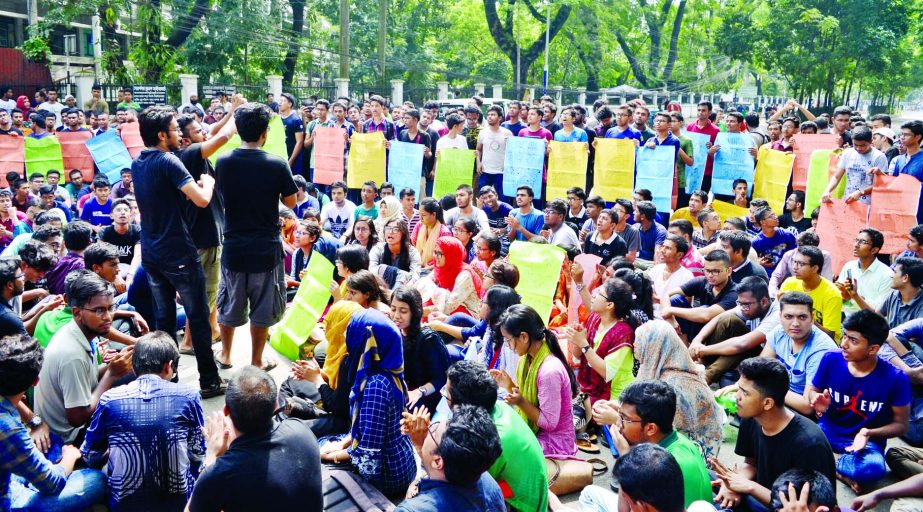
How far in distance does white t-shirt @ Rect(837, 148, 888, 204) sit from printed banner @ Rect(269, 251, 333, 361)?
18.9 ft

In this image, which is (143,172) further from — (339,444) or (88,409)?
(339,444)

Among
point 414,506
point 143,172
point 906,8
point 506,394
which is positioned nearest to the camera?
point 414,506

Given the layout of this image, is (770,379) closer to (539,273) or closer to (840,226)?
(539,273)

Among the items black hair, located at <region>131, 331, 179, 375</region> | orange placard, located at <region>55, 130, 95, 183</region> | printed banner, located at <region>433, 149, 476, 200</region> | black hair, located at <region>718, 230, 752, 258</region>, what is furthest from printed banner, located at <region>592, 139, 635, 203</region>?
black hair, located at <region>131, 331, 179, 375</region>

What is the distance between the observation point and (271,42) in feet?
90.1

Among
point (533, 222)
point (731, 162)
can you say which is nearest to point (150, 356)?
point (533, 222)

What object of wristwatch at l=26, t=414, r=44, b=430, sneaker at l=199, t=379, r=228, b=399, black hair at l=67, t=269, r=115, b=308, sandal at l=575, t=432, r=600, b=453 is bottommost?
sandal at l=575, t=432, r=600, b=453

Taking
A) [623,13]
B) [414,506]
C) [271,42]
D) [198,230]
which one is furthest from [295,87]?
[414,506]

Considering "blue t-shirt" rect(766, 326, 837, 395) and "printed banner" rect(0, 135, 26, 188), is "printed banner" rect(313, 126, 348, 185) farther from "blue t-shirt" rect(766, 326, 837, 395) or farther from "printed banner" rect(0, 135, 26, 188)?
"blue t-shirt" rect(766, 326, 837, 395)

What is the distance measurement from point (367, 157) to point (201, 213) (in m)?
5.53

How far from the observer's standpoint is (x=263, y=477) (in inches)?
132

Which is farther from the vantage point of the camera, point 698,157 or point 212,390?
point 698,157

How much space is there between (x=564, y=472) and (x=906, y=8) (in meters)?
28.1

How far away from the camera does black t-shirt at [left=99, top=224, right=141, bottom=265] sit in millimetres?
7891
